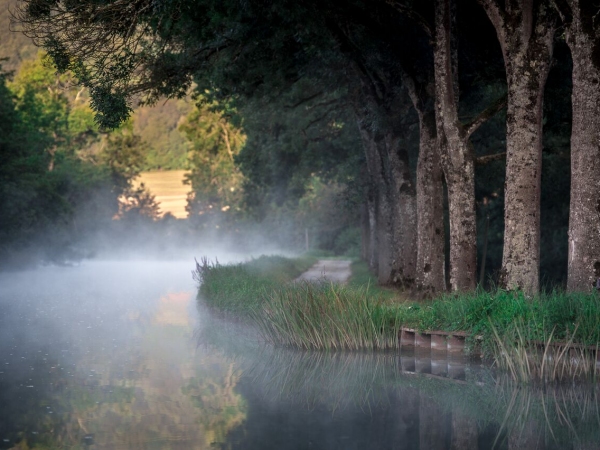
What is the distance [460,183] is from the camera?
20.5 metres

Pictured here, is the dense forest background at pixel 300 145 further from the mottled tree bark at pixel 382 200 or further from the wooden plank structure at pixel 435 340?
the wooden plank structure at pixel 435 340

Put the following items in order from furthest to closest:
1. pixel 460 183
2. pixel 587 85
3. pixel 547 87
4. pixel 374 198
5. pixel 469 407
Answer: pixel 374 198 → pixel 547 87 → pixel 460 183 → pixel 587 85 → pixel 469 407

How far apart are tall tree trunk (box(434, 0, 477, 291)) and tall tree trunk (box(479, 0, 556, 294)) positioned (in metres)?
2.59

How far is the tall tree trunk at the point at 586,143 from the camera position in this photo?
54.3ft

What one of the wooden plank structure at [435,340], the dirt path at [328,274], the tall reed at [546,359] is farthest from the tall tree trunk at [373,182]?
the tall reed at [546,359]

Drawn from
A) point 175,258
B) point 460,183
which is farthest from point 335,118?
point 175,258

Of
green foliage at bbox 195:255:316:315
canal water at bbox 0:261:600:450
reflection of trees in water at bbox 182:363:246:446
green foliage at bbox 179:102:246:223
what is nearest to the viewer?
canal water at bbox 0:261:600:450

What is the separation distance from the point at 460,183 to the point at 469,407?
814 cm

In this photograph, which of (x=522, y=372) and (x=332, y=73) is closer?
(x=522, y=372)

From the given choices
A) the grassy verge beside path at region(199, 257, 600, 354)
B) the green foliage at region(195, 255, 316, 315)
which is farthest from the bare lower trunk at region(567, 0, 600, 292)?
the green foliage at region(195, 255, 316, 315)

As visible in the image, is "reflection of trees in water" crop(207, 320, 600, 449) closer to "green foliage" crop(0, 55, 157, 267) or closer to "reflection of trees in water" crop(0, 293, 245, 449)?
"reflection of trees in water" crop(0, 293, 245, 449)

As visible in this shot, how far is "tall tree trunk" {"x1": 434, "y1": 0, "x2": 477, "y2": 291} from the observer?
2052 cm

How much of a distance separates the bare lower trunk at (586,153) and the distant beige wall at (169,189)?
13120 cm

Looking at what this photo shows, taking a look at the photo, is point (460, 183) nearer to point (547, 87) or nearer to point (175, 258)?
point (547, 87)
